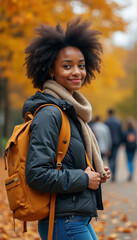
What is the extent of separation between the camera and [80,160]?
2789mm

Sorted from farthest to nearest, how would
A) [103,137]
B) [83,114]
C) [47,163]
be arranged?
1. [103,137]
2. [83,114]
3. [47,163]

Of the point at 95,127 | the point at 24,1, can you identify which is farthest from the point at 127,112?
the point at 24,1

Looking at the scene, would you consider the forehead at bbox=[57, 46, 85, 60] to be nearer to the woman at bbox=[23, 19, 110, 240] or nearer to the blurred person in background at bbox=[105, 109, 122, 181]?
the woman at bbox=[23, 19, 110, 240]

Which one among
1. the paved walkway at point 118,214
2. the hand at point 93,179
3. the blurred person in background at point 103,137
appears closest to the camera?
the hand at point 93,179

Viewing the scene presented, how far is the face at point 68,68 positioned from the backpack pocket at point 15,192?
0.85m

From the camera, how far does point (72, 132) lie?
2799mm

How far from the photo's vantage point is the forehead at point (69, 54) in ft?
10.0

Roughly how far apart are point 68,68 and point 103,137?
30.7ft

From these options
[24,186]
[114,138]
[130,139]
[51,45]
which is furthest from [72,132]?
[130,139]

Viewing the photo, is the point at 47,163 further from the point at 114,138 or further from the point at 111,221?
the point at 114,138

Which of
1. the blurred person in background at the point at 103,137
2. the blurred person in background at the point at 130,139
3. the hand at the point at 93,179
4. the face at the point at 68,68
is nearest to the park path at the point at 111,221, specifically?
the blurred person in background at the point at 103,137

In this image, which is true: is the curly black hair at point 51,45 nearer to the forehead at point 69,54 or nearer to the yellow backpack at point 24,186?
the forehead at point 69,54

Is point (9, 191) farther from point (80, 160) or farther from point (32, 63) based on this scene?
point (32, 63)

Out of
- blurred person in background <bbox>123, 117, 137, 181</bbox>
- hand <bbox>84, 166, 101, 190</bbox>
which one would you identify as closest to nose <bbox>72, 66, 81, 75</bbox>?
hand <bbox>84, 166, 101, 190</bbox>
